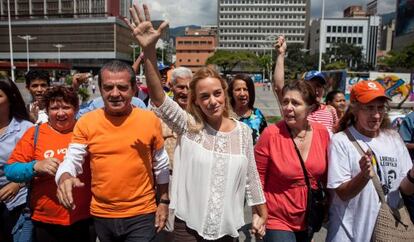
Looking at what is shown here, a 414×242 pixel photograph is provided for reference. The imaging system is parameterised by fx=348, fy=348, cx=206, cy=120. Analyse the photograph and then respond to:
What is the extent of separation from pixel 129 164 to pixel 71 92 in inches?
32.7

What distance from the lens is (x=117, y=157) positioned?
2.33 metres

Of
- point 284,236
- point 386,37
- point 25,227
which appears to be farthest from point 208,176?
point 386,37

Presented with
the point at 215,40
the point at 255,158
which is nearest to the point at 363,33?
the point at 215,40

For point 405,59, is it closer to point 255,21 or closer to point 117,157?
point 117,157

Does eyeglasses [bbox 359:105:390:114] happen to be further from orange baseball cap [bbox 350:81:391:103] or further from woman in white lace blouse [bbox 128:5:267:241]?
woman in white lace blouse [bbox 128:5:267:241]

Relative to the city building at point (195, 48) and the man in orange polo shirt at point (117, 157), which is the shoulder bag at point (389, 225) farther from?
the city building at point (195, 48)

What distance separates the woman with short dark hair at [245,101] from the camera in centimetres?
410

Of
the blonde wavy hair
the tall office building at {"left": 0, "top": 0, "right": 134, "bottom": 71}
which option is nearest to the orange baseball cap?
the blonde wavy hair

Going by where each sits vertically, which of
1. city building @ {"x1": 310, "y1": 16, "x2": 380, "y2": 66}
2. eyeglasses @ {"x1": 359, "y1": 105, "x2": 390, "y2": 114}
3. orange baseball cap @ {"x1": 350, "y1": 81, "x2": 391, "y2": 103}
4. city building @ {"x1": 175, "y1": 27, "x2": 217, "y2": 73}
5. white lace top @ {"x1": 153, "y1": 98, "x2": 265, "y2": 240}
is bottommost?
white lace top @ {"x1": 153, "y1": 98, "x2": 265, "y2": 240}

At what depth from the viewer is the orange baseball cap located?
2.48 m

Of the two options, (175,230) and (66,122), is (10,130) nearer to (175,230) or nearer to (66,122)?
(66,122)

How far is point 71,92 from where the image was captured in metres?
2.72

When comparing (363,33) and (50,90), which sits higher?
(363,33)

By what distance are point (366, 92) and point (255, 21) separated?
123898 mm
